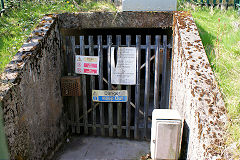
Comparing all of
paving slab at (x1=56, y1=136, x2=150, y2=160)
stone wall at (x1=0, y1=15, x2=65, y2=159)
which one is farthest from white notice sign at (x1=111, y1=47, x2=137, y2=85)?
paving slab at (x1=56, y1=136, x2=150, y2=160)

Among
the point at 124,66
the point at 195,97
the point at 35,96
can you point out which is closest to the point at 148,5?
the point at 124,66

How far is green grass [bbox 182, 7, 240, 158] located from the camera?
2496 millimetres

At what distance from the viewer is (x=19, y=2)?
620 centimetres

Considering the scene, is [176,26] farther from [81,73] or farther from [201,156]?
[201,156]

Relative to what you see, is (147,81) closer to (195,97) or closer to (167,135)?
(167,135)

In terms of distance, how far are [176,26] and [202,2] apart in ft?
9.39

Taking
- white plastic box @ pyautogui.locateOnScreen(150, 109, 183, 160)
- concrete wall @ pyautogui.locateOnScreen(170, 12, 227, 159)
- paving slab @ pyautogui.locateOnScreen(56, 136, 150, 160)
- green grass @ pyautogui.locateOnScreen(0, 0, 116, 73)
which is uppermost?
green grass @ pyautogui.locateOnScreen(0, 0, 116, 73)

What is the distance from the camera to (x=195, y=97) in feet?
8.70

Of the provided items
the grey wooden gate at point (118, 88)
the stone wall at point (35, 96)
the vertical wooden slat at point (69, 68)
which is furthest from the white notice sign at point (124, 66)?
the stone wall at point (35, 96)

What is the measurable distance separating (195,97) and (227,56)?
50.4 inches

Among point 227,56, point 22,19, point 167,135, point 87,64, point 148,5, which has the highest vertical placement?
point 148,5

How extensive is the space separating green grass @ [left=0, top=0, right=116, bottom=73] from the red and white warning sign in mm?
1131

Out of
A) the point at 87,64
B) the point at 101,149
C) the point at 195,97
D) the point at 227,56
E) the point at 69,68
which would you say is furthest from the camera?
the point at 69,68

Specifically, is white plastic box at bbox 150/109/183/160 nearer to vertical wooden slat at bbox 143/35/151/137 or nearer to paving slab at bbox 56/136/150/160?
paving slab at bbox 56/136/150/160
